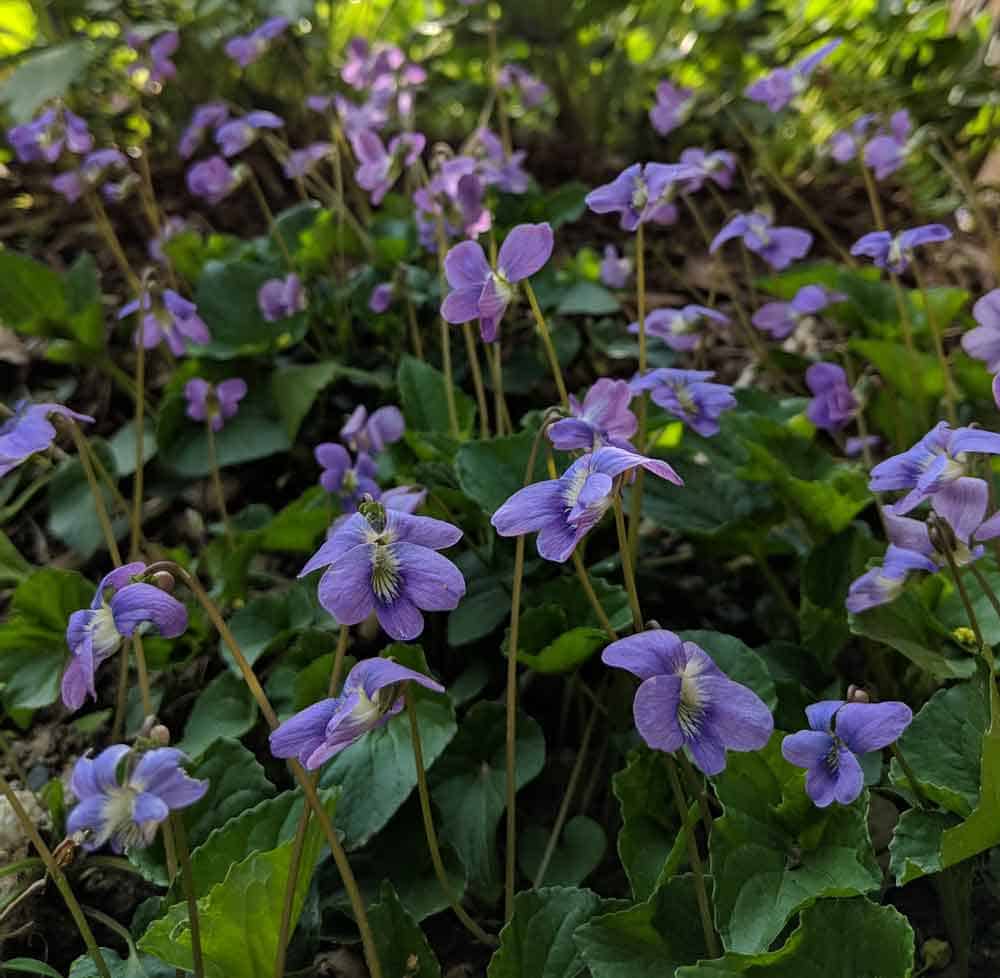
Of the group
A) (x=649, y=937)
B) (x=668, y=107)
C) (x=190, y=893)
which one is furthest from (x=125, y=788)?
(x=668, y=107)

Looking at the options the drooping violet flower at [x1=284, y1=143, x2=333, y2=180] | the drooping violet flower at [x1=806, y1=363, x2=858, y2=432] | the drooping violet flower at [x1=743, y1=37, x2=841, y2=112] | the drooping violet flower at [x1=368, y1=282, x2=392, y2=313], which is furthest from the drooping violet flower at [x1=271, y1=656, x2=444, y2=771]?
the drooping violet flower at [x1=743, y1=37, x2=841, y2=112]

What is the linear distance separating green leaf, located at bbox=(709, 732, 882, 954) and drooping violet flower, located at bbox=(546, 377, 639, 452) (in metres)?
0.35

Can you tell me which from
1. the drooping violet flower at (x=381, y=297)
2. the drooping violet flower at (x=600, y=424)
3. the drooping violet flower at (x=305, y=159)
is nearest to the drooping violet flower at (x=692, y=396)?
the drooping violet flower at (x=600, y=424)

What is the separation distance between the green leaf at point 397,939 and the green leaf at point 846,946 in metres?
0.30

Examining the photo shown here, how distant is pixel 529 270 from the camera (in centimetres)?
113

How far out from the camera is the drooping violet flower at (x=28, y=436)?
1.08 meters

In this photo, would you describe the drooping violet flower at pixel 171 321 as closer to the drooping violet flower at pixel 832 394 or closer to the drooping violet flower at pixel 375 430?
the drooping violet flower at pixel 375 430

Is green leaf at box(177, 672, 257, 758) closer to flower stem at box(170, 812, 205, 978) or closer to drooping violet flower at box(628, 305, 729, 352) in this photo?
flower stem at box(170, 812, 205, 978)

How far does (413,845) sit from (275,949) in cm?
27

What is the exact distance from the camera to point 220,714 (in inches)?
56.2

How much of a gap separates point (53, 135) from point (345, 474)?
100cm

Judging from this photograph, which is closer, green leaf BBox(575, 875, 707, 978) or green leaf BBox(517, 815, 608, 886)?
green leaf BBox(575, 875, 707, 978)

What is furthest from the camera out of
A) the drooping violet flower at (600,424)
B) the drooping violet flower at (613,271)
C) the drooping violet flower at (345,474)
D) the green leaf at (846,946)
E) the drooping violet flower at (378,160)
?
the drooping violet flower at (613,271)

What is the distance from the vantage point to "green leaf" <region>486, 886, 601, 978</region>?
1.06 m
